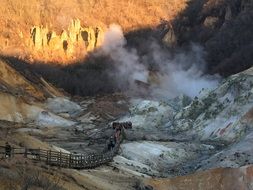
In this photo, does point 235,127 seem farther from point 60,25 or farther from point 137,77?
point 60,25

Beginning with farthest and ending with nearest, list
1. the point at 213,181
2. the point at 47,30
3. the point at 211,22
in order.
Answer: the point at 211,22 → the point at 47,30 → the point at 213,181

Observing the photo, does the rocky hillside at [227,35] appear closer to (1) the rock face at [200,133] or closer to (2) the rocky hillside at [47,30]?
(2) the rocky hillside at [47,30]

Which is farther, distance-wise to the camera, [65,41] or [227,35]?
[65,41]

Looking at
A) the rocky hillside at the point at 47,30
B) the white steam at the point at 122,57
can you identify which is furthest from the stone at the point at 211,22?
the rocky hillside at the point at 47,30

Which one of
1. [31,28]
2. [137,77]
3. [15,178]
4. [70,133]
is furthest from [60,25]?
[15,178]

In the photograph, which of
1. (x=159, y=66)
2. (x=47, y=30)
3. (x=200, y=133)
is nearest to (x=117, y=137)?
(x=200, y=133)

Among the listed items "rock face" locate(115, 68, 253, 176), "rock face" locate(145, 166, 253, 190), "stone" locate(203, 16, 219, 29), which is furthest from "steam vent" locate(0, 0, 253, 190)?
"stone" locate(203, 16, 219, 29)

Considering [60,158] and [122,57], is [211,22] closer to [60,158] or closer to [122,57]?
[122,57]

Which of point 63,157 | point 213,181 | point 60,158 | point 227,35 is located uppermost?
point 227,35
